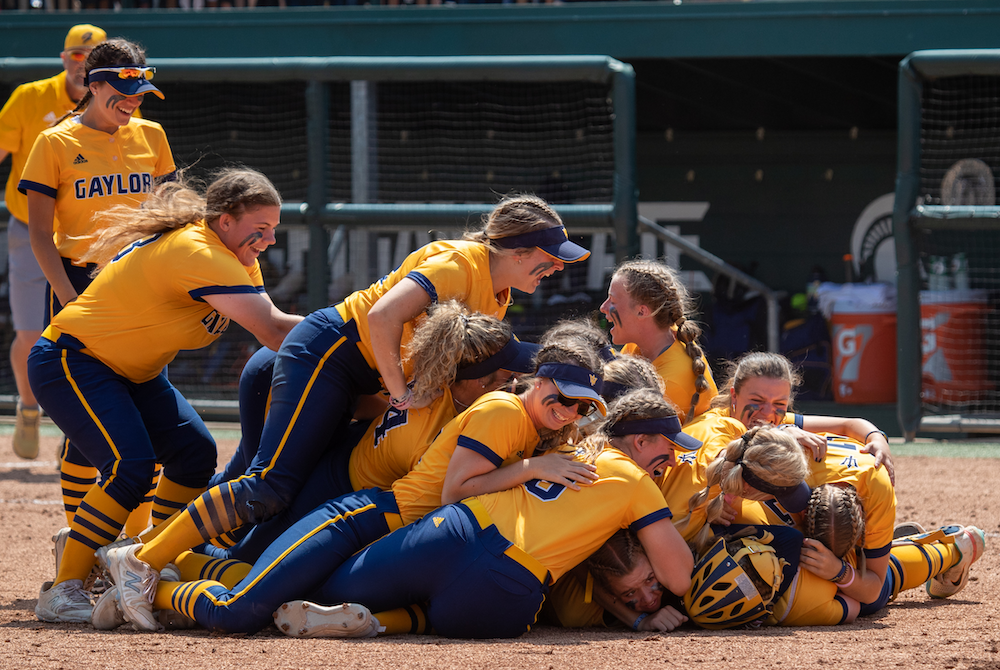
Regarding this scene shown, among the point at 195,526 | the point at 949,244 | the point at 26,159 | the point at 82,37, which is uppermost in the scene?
the point at 82,37

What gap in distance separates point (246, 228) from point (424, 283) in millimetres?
664

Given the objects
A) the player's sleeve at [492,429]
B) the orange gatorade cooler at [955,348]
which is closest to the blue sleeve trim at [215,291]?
the player's sleeve at [492,429]

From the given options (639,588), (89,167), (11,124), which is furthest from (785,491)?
(11,124)

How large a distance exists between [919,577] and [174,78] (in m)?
6.22

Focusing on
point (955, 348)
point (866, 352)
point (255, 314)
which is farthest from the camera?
point (866, 352)

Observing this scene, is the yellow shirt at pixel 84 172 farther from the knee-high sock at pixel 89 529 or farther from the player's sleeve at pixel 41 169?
the knee-high sock at pixel 89 529

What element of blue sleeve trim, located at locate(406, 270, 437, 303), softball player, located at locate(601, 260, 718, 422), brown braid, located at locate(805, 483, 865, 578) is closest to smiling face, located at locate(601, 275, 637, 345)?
softball player, located at locate(601, 260, 718, 422)

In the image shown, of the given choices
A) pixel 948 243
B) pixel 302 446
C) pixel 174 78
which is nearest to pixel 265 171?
pixel 174 78

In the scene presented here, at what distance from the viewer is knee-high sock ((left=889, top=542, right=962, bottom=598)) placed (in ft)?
12.3

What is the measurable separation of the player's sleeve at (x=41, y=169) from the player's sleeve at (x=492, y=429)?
86.2 inches

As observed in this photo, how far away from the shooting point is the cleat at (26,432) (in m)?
6.01

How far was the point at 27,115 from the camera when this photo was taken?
5391 mm

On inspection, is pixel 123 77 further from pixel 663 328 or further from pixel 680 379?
pixel 680 379

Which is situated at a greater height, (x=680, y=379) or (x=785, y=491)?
(x=680, y=379)
